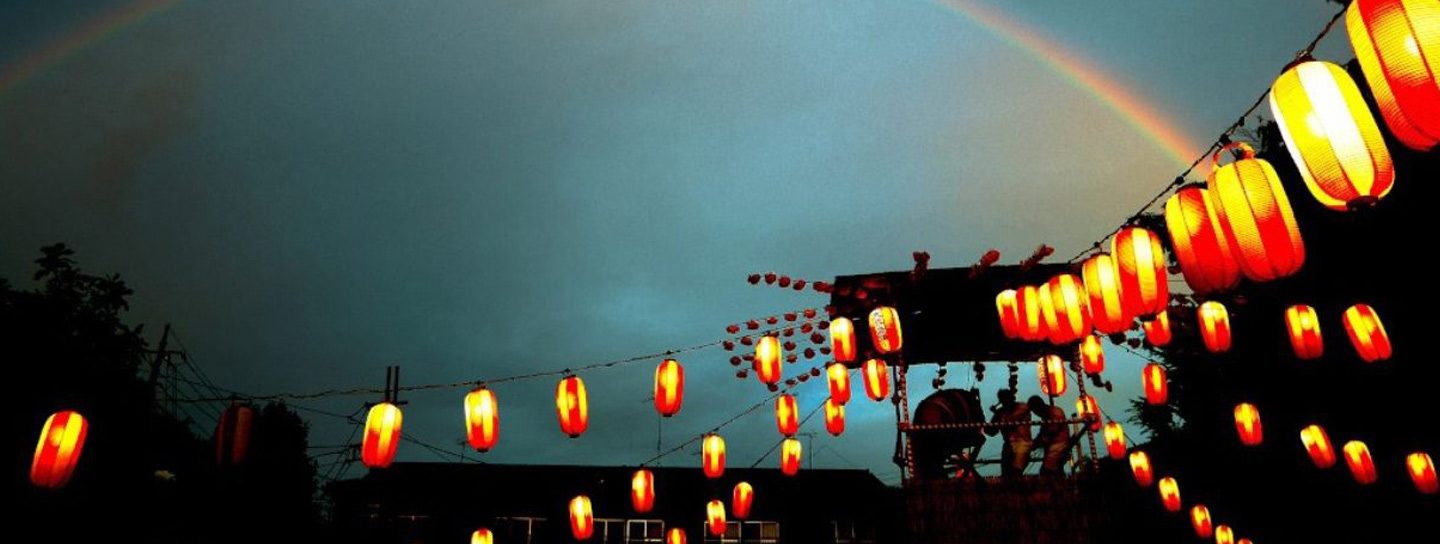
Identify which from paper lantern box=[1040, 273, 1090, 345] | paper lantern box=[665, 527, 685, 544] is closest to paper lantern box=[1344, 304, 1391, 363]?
paper lantern box=[1040, 273, 1090, 345]

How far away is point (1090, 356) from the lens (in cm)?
1227

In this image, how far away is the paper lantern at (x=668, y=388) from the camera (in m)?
11.9

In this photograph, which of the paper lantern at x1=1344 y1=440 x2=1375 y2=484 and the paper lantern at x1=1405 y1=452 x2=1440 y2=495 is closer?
the paper lantern at x1=1405 y1=452 x2=1440 y2=495

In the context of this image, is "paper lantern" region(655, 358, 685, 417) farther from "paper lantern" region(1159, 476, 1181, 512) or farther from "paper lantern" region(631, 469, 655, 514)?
"paper lantern" region(1159, 476, 1181, 512)

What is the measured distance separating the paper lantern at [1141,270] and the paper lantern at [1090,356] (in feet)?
16.5

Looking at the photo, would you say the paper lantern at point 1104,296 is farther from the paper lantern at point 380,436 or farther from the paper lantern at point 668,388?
the paper lantern at point 380,436

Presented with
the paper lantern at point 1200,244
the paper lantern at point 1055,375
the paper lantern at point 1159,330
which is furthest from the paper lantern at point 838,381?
the paper lantern at point 1200,244

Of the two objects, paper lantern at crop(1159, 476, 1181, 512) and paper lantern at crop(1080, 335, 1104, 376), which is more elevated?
paper lantern at crop(1080, 335, 1104, 376)

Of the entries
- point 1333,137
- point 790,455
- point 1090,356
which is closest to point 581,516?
point 790,455

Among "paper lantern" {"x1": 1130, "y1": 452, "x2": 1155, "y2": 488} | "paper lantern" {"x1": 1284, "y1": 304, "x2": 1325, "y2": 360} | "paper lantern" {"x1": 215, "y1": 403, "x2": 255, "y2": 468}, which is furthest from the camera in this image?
"paper lantern" {"x1": 1130, "y1": 452, "x2": 1155, "y2": 488}

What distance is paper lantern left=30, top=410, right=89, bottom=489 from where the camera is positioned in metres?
10.5

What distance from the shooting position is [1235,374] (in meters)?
18.1

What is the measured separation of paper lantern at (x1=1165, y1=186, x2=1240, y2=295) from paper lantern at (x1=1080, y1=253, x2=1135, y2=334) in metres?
1.80

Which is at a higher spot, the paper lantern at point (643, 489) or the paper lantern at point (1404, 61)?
the paper lantern at point (1404, 61)
